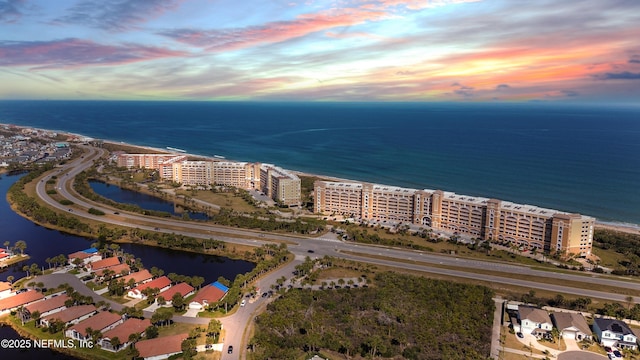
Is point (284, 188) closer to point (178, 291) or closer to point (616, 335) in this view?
point (178, 291)

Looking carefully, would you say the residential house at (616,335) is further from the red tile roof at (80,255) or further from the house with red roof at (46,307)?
the red tile roof at (80,255)

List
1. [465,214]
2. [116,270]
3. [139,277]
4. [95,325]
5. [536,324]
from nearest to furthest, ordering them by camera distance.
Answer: [95,325]
[536,324]
[139,277]
[116,270]
[465,214]

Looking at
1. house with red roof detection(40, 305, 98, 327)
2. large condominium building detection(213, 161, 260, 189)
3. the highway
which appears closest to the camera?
house with red roof detection(40, 305, 98, 327)

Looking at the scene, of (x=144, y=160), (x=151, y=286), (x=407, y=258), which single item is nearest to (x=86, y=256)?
(x=151, y=286)

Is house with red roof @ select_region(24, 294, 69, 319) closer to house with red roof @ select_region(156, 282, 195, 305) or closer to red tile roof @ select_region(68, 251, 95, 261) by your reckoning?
house with red roof @ select_region(156, 282, 195, 305)

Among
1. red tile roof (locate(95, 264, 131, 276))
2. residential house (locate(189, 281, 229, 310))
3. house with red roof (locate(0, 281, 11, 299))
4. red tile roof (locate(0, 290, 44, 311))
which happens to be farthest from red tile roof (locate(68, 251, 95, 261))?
residential house (locate(189, 281, 229, 310))

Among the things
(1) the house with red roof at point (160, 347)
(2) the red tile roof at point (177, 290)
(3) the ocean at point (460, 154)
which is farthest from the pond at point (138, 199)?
(3) the ocean at point (460, 154)
